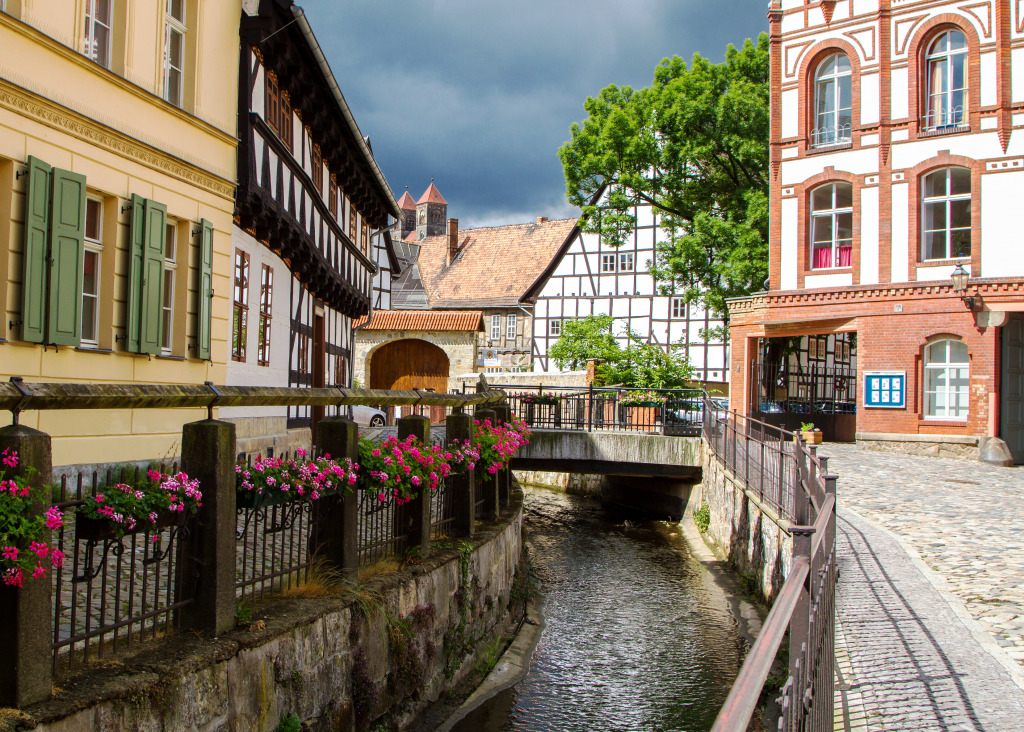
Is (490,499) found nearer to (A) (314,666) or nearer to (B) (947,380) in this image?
(A) (314,666)

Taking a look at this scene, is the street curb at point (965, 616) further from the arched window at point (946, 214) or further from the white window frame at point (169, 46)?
the arched window at point (946, 214)

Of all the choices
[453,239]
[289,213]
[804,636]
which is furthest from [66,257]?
[453,239]

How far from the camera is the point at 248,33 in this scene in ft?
37.6

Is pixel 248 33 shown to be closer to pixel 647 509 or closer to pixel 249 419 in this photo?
pixel 249 419

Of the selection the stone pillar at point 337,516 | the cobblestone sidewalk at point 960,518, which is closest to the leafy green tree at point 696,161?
the cobblestone sidewalk at point 960,518

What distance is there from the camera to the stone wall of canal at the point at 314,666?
3.86m

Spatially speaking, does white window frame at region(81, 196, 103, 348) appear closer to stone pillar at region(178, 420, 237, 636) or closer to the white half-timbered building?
stone pillar at region(178, 420, 237, 636)

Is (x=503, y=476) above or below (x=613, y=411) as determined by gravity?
below

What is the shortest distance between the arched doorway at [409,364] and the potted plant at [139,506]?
102 feet

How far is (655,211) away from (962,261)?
58.3ft

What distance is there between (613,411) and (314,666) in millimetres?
15609

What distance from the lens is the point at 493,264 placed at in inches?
1797

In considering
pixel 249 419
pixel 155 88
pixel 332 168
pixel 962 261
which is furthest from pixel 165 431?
pixel 962 261

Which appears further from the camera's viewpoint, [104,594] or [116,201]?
[116,201]
